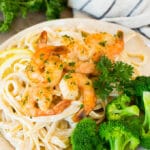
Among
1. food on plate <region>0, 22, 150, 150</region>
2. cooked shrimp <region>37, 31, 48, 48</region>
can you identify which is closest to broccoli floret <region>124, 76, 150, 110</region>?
food on plate <region>0, 22, 150, 150</region>

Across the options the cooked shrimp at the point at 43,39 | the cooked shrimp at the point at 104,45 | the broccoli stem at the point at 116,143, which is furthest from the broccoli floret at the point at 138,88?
the cooked shrimp at the point at 43,39

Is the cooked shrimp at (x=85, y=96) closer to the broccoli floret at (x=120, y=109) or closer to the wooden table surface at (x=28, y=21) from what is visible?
the broccoli floret at (x=120, y=109)

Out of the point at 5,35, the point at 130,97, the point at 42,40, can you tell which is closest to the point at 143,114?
the point at 130,97

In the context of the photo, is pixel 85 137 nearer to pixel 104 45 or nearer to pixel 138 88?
pixel 138 88

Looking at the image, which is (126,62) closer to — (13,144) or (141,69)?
(141,69)

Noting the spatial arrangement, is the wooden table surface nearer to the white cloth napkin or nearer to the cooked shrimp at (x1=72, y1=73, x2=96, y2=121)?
the white cloth napkin

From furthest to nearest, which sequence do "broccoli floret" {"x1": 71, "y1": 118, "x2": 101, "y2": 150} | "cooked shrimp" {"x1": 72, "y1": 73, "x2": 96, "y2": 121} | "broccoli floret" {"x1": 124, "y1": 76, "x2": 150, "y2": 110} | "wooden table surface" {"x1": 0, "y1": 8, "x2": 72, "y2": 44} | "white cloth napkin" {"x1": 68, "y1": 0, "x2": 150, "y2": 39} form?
"wooden table surface" {"x1": 0, "y1": 8, "x2": 72, "y2": 44}
"white cloth napkin" {"x1": 68, "y1": 0, "x2": 150, "y2": 39}
"broccoli floret" {"x1": 124, "y1": 76, "x2": 150, "y2": 110}
"cooked shrimp" {"x1": 72, "y1": 73, "x2": 96, "y2": 121}
"broccoli floret" {"x1": 71, "y1": 118, "x2": 101, "y2": 150}

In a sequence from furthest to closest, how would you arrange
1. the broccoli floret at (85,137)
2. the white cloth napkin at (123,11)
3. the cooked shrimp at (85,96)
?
the white cloth napkin at (123,11), the cooked shrimp at (85,96), the broccoli floret at (85,137)
